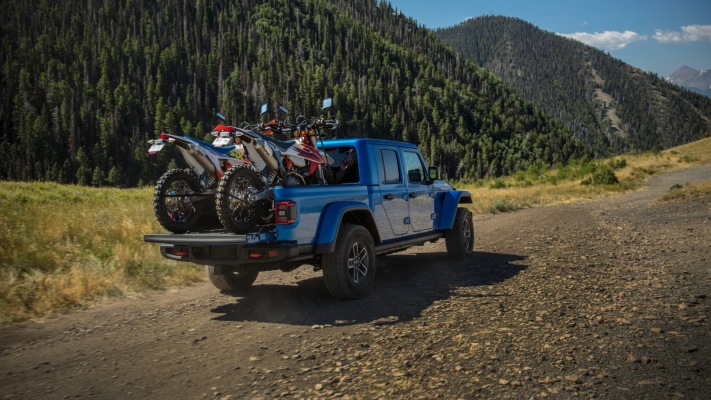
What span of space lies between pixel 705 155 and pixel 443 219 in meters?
43.3

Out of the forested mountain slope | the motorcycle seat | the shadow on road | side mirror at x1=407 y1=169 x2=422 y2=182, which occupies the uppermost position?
the forested mountain slope

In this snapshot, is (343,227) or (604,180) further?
(604,180)

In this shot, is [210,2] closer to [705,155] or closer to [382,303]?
[705,155]

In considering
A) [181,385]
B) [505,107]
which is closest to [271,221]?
[181,385]

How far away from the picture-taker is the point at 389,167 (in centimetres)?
714

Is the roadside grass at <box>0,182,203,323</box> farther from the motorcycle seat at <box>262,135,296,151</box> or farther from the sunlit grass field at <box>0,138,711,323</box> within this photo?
the motorcycle seat at <box>262,135,296,151</box>

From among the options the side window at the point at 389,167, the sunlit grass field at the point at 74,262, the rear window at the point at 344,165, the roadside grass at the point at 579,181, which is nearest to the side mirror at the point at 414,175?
the side window at the point at 389,167

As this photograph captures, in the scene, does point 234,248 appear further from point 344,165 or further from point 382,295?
point 344,165

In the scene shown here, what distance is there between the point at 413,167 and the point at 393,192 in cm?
117

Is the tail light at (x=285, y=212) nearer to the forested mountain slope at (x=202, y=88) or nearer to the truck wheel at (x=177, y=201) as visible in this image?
the truck wheel at (x=177, y=201)

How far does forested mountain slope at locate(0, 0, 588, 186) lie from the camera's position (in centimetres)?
11794

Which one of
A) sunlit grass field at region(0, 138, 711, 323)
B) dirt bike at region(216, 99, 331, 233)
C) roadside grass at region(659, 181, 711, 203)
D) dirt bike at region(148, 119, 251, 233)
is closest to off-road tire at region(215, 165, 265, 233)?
dirt bike at region(216, 99, 331, 233)

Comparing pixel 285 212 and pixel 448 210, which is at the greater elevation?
pixel 285 212

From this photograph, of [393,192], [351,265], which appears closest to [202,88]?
[393,192]
